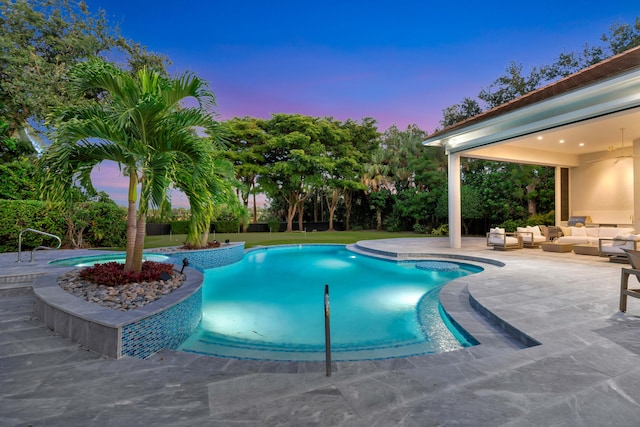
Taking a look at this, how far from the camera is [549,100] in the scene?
763cm

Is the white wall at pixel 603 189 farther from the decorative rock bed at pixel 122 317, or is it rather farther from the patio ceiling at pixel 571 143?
the decorative rock bed at pixel 122 317

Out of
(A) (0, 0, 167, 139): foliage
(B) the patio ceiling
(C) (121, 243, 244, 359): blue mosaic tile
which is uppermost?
(A) (0, 0, 167, 139): foliage

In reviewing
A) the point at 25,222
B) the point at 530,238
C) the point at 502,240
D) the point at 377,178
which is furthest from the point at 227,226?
the point at 530,238

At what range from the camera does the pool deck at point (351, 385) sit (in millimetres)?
1922

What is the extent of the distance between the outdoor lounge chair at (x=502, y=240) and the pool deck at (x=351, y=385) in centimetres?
722

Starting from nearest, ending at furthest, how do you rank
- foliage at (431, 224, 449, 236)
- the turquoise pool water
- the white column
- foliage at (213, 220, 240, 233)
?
1. the turquoise pool water
2. the white column
3. foliage at (431, 224, 449, 236)
4. foliage at (213, 220, 240, 233)

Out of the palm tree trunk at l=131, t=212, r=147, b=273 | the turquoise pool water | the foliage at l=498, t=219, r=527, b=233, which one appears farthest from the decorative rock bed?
the foliage at l=498, t=219, r=527, b=233

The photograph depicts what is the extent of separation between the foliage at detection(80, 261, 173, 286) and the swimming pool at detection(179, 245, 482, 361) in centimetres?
108

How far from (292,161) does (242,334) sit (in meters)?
19.8

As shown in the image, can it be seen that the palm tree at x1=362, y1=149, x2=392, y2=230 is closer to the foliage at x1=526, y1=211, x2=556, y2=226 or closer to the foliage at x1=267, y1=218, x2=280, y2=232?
the foliage at x1=267, y1=218, x2=280, y2=232

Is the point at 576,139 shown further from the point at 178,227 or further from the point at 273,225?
the point at 178,227

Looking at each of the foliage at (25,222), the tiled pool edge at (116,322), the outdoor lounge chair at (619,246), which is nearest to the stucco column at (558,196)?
the outdoor lounge chair at (619,246)

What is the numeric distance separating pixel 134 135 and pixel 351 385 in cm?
478

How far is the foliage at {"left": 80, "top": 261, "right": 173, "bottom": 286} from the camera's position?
4676 mm
